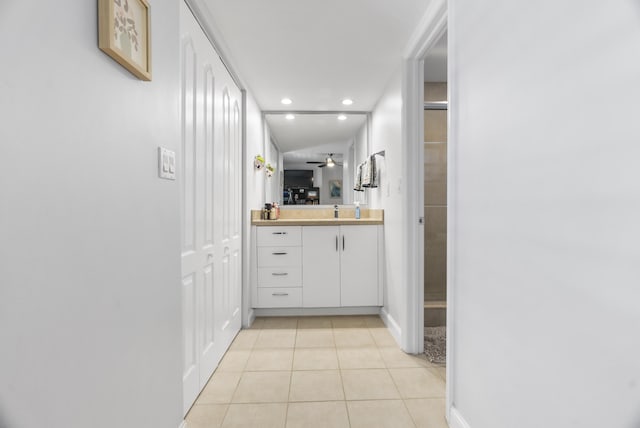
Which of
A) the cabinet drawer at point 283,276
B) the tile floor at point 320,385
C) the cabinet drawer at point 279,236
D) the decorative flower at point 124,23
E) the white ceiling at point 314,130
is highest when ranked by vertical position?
the white ceiling at point 314,130

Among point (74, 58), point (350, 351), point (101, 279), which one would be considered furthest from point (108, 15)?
point (350, 351)

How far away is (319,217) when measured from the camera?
3.67 m

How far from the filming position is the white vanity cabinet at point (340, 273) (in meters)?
3.04

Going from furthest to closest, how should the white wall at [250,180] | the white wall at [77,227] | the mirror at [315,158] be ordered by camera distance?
the mirror at [315,158] → the white wall at [250,180] → the white wall at [77,227]

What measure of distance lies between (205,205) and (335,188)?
2.15 m

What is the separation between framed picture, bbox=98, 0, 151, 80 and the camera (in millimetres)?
845

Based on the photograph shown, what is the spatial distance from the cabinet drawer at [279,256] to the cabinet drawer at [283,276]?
47mm

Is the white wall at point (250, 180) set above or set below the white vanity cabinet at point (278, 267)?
above
